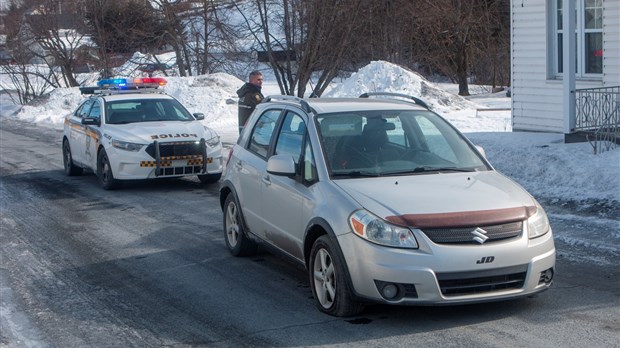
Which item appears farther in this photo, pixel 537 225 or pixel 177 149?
pixel 177 149

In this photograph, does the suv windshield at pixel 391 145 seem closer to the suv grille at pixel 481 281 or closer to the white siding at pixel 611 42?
the suv grille at pixel 481 281

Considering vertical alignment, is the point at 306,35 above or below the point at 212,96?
above

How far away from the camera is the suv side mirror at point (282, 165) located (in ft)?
24.0

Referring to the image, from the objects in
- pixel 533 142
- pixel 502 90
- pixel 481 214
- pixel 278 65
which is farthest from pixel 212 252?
pixel 502 90

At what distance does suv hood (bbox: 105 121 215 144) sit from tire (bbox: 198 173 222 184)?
0.62m

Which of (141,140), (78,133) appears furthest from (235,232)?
(78,133)

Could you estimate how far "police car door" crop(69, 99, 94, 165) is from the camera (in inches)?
612

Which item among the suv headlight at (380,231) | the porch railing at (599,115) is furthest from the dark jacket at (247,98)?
the suv headlight at (380,231)

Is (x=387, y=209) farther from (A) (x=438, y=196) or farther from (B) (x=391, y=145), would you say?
(B) (x=391, y=145)

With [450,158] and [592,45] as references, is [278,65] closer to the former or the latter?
[592,45]

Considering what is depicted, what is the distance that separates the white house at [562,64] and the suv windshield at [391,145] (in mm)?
7375

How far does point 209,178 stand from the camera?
47.6ft

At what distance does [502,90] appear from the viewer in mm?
37000

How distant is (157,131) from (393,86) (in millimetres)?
13546
